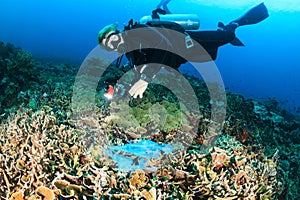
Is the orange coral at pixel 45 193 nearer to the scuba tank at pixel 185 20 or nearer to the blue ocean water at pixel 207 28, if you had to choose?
the scuba tank at pixel 185 20

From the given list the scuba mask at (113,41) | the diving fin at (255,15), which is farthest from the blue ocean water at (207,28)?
the scuba mask at (113,41)

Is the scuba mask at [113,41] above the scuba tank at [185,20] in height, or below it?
below

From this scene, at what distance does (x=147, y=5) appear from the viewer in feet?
349

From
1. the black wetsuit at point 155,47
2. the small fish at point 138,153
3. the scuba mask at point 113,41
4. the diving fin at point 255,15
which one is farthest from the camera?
the diving fin at point 255,15

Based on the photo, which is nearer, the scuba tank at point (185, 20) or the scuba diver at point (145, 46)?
the scuba diver at point (145, 46)

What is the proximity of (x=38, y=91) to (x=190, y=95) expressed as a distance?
470cm

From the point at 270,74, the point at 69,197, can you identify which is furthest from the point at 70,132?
the point at 270,74

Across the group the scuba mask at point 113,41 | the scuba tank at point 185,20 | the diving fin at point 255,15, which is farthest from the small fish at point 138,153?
the diving fin at point 255,15

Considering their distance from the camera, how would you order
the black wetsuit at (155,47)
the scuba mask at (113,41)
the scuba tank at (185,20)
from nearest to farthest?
the scuba mask at (113,41)
the black wetsuit at (155,47)
the scuba tank at (185,20)

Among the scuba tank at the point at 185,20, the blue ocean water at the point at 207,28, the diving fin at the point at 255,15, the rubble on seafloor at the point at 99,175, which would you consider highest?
the blue ocean water at the point at 207,28

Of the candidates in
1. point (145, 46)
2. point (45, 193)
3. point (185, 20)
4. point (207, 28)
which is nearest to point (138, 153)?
point (45, 193)

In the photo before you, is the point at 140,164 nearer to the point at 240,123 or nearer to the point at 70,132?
the point at 70,132

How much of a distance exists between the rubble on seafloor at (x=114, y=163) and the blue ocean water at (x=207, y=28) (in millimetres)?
74768

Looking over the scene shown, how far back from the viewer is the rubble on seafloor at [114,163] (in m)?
3.14
